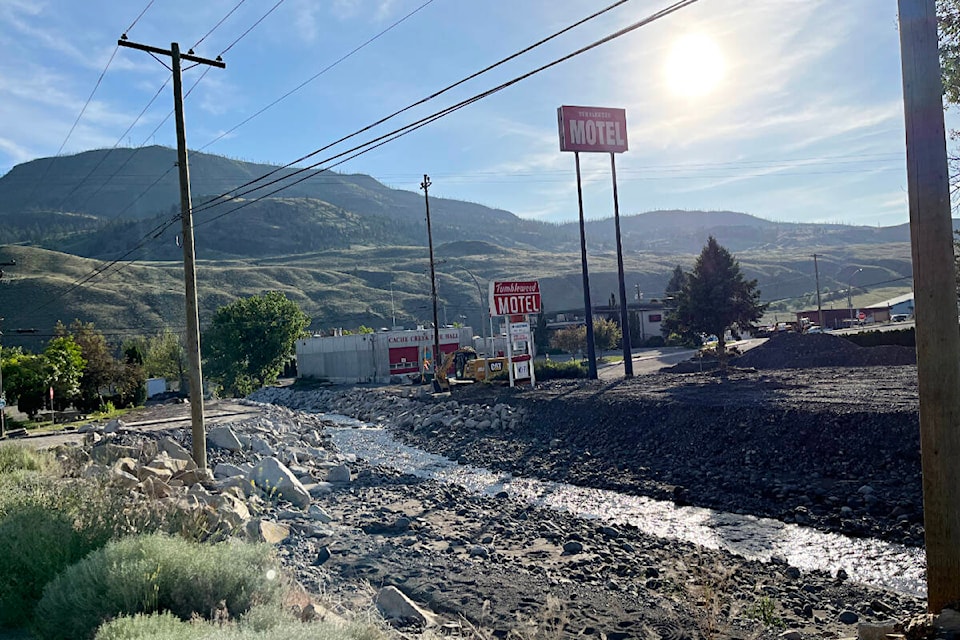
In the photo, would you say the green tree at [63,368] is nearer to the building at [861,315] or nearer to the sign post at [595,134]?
the sign post at [595,134]

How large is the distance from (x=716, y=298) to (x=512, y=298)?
11540 mm

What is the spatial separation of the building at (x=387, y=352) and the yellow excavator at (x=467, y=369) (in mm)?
11469

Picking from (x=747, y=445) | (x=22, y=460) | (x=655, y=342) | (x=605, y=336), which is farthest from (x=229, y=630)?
(x=655, y=342)

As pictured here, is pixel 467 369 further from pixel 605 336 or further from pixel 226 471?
pixel 605 336

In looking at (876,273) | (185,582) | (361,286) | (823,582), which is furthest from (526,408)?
(876,273)

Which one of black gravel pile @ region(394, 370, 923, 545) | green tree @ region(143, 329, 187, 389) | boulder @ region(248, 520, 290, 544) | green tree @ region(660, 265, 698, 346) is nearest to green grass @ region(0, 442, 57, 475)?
boulder @ region(248, 520, 290, 544)

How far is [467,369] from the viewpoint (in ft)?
136

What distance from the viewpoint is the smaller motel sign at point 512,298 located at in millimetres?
33906

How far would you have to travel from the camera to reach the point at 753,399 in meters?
22.6

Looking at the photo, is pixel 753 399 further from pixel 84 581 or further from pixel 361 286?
pixel 361 286

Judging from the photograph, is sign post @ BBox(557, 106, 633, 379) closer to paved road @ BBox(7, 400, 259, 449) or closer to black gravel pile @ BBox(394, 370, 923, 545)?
black gravel pile @ BBox(394, 370, 923, 545)

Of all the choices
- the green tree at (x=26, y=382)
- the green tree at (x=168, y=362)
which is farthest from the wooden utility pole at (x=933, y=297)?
the green tree at (x=168, y=362)

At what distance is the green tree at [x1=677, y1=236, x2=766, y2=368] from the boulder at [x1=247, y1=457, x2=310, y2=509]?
27081 mm

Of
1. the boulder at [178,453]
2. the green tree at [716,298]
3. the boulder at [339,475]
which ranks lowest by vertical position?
the boulder at [339,475]
